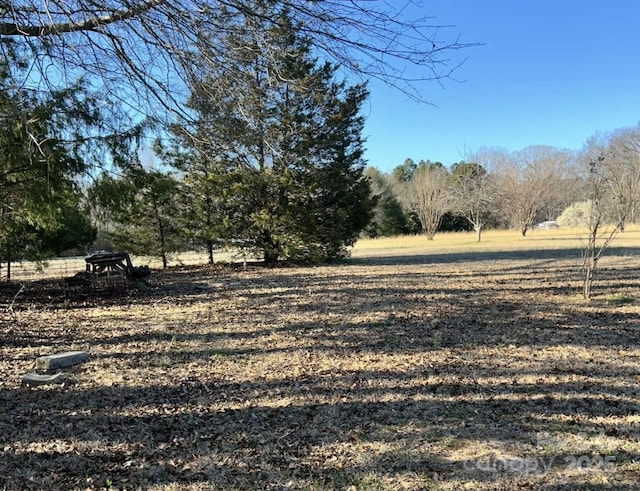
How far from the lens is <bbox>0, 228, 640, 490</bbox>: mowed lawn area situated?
2400mm

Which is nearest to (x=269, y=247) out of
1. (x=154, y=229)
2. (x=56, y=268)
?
(x=154, y=229)

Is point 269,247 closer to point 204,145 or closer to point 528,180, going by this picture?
point 204,145

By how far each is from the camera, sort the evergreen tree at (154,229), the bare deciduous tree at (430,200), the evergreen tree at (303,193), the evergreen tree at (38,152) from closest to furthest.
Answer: the evergreen tree at (38,152) < the evergreen tree at (303,193) < the evergreen tree at (154,229) < the bare deciduous tree at (430,200)

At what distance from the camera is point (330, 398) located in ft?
11.1

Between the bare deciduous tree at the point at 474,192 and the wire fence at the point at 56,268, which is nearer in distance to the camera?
the wire fence at the point at 56,268

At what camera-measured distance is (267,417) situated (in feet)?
10.2

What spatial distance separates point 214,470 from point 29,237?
9887mm

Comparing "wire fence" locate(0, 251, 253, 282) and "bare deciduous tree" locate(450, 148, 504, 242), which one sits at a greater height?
"bare deciduous tree" locate(450, 148, 504, 242)

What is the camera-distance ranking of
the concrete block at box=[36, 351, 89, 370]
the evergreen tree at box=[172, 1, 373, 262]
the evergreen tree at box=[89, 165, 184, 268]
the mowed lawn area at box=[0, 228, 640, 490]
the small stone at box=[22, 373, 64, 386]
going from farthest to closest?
→ the evergreen tree at box=[89, 165, 184, 268] → the evergreen tree at box=[172, 1, 373, 262] → the concrete block at box=[36, 351, 89, 370] → the small stone at box=[22, 373, 64, 386] → the mowed lawn area at box=[0, 228, 640, 490]

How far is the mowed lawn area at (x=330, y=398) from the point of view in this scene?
240 cm

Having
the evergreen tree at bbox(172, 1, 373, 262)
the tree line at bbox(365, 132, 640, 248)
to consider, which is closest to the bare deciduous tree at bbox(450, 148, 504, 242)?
the tree line at bbox(365, 132, 640, 248)

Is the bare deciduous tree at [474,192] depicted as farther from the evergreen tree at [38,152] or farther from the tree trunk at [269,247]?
the evergreen tree at [38,152]

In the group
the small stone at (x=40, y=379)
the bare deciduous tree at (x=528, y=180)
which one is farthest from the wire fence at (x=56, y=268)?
the bare deciduous tree at (x=528, y=180)

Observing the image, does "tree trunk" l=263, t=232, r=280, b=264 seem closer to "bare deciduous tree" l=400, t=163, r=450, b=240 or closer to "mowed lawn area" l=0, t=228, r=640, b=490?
"mowed lawn area" l=0, t=228, r=640, b=490
